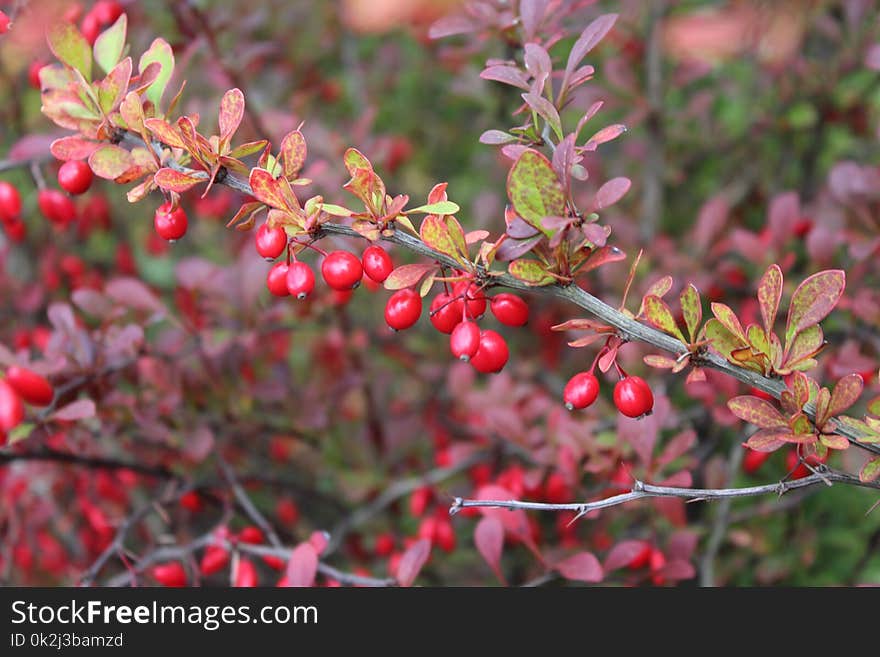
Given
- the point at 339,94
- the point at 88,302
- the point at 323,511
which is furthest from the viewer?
the point at 339,94

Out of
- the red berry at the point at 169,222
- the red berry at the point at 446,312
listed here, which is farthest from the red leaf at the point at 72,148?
the red berry at the point at 446,312

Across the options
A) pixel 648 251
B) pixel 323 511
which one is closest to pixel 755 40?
pixel 648 251

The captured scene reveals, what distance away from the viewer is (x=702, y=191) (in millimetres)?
2252

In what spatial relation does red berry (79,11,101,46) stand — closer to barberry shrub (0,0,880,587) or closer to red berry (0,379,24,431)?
barberry shrub (0,0,880,587)

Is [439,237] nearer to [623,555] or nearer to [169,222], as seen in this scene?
[169,222]

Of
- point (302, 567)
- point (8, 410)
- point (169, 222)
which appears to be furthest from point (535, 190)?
point (302, 567)

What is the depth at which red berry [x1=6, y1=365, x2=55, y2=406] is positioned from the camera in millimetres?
975

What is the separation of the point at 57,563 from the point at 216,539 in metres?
0.88

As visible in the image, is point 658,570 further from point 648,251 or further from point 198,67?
point 198,67

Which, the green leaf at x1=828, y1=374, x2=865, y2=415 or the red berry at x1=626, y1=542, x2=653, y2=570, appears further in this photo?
the red berry at x1=626, y1=542, x2=653, y2=570

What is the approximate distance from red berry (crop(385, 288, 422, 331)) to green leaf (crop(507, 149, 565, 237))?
15cm

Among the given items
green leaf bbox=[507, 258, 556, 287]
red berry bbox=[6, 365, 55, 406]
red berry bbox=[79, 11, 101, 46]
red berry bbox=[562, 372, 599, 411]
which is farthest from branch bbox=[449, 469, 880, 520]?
red berry bbox=[79, 11, 101, 46]

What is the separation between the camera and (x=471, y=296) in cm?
85

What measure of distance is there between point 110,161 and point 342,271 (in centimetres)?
30
